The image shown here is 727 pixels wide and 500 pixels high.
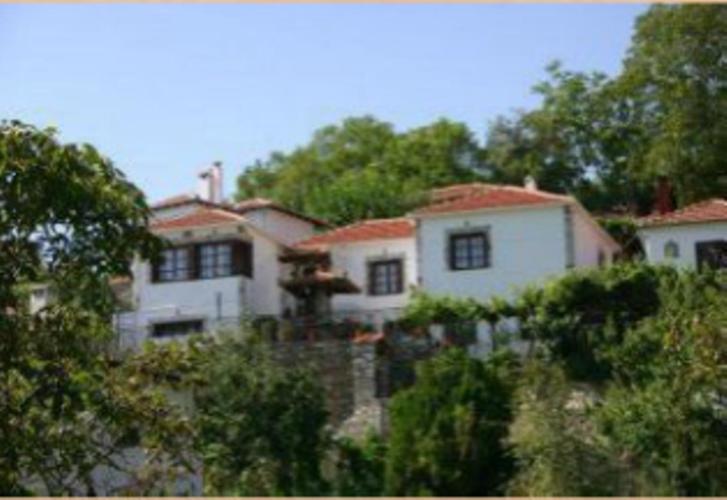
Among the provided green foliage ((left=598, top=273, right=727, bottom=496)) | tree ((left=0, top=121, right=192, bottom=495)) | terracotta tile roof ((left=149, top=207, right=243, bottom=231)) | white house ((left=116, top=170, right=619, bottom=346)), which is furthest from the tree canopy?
tree ((left=0, top=121, right=192, bottom=495))

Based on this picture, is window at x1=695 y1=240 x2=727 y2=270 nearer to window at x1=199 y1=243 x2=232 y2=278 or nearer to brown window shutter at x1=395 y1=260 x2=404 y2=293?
brown window shutter at x1=395 y1=260 x2=404 y2=293

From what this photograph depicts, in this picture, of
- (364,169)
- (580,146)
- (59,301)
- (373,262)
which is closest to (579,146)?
(580,146)

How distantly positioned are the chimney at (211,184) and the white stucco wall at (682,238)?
13.4 m

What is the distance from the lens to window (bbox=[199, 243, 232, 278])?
36188mm

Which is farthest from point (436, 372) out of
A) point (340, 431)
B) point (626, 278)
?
point (626, 278)

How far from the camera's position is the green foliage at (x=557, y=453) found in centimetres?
2222

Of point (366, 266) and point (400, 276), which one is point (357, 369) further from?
point (366, 266)

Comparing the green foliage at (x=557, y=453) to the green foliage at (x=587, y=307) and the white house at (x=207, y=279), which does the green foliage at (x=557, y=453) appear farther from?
the white house at (x=207, y=279)

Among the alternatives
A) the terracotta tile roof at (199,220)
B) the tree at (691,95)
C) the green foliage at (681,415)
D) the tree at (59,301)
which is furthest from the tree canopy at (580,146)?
the tree at (59,301)

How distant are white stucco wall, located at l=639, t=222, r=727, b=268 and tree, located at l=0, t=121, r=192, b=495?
87.0ft

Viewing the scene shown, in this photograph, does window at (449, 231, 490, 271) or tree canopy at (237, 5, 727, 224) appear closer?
window at (449, 231, 490, 271)

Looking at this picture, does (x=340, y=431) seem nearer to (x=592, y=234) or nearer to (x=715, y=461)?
(x=715, y=461)

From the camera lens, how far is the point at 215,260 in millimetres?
36438

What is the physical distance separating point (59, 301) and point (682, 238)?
89.9 feet
